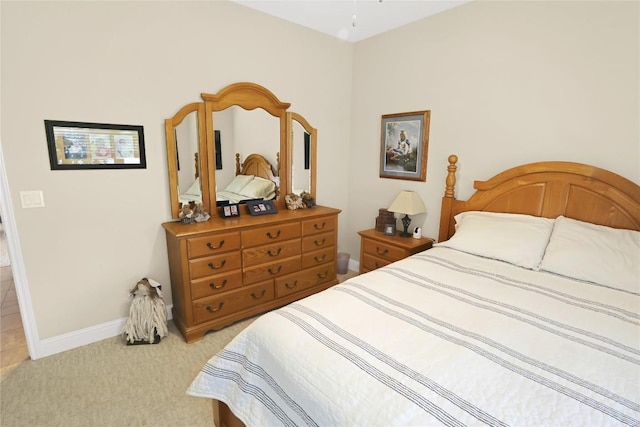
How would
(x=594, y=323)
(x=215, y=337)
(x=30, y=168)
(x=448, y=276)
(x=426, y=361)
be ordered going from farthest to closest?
(x=215, y=337)
(x=30, y=168)
(x=448, y=276)
(x=594, y=323)
(x=426, y=361)

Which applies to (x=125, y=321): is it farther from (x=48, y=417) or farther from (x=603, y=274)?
(x=603, y=274)

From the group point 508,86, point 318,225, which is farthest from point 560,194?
point 318,225

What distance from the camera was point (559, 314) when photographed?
1.47m

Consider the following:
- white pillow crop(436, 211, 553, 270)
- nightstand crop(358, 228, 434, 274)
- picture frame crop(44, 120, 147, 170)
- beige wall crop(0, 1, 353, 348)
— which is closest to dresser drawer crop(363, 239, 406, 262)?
nightstand crop(358, 228, 434, 274)

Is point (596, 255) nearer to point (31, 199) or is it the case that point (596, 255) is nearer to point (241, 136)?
point (241, 136)

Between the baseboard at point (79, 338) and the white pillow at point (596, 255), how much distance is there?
10.1 ft

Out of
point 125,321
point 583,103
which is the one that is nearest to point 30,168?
point 125,321

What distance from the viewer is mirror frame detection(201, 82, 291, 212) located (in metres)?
2.67

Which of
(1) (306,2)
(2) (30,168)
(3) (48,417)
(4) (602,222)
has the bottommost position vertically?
(3) (48,417)

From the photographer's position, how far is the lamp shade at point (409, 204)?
2949 mm

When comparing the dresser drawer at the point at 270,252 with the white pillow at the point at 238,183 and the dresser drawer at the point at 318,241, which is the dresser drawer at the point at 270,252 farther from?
the white pillow at the point at 238,183

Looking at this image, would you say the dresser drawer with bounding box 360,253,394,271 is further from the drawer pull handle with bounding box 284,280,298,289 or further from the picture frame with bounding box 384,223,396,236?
the drawer pull handle with bounding box 284,280,298,289

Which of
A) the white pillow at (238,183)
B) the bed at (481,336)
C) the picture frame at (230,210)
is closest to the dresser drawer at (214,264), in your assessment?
the picture frame at (230,210)

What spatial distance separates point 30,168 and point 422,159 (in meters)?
3.02
